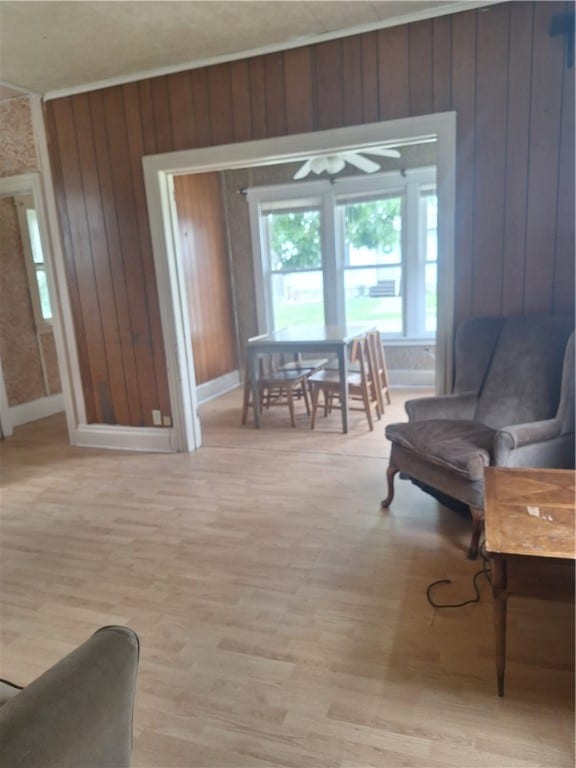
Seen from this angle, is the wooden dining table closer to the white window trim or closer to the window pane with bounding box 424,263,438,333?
the window pane with bounding box 424,263,438,333

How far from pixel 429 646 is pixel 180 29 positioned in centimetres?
328

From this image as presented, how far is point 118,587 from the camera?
216cm

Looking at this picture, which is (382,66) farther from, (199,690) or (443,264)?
(199,690)

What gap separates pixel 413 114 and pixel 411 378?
322cm

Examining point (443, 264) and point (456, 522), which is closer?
point (456, 522)

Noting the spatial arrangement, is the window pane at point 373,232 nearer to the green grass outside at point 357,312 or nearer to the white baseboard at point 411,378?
the green grass outside at point 357,312

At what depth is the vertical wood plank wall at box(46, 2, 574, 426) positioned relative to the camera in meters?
2.62

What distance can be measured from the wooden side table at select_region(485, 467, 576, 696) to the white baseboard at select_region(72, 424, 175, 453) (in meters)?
2.81

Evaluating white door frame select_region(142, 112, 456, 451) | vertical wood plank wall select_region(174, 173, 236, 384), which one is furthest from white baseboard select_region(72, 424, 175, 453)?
vertical wood plank wall select_region(174, 173, 236, 384)

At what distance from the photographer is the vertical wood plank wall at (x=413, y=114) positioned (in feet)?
8.61

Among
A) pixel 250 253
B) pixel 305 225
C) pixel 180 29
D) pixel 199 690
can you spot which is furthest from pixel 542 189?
pixel 250 253

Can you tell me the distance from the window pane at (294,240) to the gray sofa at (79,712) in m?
5.39

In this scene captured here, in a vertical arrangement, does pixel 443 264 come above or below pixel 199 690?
above

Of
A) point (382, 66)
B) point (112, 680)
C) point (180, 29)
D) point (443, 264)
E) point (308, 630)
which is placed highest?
point (180, 29)
